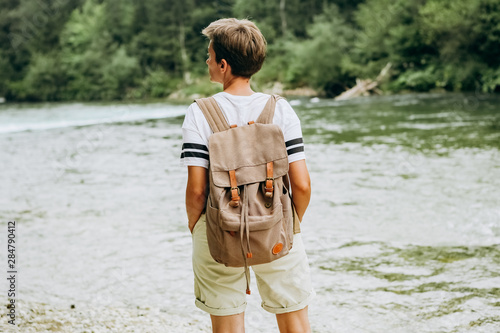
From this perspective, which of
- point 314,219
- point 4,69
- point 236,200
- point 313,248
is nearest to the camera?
point 236,200

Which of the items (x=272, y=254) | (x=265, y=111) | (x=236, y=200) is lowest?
(x=272, y=254)

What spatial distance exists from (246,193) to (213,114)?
0.40 m

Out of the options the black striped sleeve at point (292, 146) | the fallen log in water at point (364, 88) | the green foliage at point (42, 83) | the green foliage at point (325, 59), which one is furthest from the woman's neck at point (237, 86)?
the green foliage at point (42, 83)

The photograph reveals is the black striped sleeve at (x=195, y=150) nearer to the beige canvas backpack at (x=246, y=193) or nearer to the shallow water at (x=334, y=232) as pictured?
the beige canvas backpack at (x=246, y=193)

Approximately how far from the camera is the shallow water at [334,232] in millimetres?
4098

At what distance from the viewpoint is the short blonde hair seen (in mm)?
2316

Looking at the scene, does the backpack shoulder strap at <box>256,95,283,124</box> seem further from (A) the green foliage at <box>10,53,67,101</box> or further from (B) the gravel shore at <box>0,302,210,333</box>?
(A) the green foliage at <box>10,53,67,101</box>

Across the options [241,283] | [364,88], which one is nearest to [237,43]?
[241,283]

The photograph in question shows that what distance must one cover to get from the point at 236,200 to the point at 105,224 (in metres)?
5.18

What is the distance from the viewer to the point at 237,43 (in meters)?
2.32

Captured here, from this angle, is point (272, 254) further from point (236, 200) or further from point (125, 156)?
point (125, 156)

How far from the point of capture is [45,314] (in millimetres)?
3918

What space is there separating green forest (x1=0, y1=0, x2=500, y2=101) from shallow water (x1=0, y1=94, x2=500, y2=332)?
68.2ft

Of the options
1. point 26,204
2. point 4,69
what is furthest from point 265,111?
point 4,69
